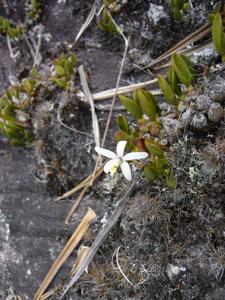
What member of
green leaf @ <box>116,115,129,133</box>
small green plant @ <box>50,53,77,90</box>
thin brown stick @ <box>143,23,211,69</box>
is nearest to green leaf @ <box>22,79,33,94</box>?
small green plant @ <box>50,53,77,90</box>

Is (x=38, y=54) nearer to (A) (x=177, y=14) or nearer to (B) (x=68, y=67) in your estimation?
(B) (x=68, y=67)

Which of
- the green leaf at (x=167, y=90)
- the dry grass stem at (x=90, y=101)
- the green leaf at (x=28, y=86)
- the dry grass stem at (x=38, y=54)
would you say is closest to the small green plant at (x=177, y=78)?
the green leaf at (x=167, y=90)

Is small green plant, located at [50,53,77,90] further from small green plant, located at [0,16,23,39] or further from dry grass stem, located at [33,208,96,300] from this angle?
dry grass stem, located at [33,208,96,300]

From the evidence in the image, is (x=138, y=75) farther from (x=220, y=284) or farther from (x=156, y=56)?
(x=220, y=284)

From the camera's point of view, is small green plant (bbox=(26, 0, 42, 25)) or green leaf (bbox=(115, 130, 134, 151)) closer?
green leaf (bbox=(115, 130, 134, 151))

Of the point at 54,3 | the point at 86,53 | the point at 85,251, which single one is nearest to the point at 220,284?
the point at 85,251

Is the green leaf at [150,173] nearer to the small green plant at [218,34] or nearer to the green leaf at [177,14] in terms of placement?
the small green plant at [218,34]

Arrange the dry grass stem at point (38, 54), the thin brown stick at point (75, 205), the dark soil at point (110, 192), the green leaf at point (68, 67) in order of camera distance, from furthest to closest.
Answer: the dry grass stem at point (38, 54) < the green leaf at point (68, 67) < the thin brown stick at point (75, 205) < the dark soil at point (110, 192)
